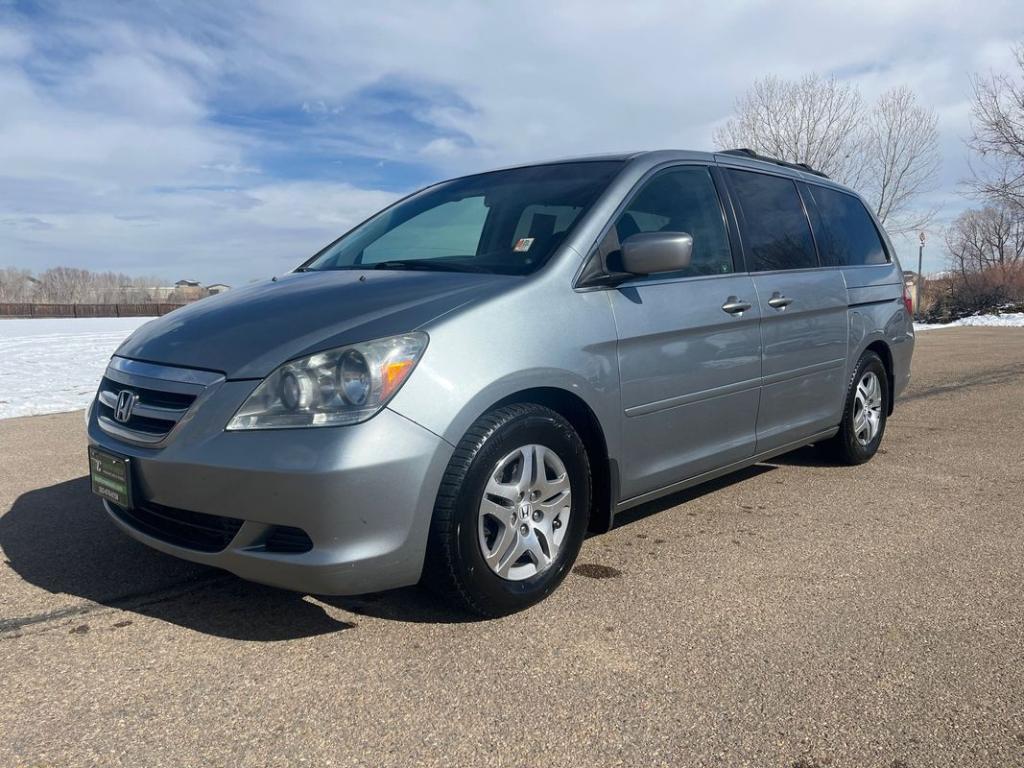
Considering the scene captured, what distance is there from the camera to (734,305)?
148 inches

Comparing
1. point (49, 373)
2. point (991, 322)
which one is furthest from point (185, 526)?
point (991, 322)

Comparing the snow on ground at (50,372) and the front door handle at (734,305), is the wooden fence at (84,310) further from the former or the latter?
the front door handle at (734,305)

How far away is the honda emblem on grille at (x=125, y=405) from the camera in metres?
2.85

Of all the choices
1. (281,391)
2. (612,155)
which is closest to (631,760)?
(281,391)

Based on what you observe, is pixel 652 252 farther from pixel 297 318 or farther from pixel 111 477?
pixel 111 477

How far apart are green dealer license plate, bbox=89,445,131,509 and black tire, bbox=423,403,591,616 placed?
3.47ft

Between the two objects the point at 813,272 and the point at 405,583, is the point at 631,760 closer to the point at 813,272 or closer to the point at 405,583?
the point at 405,583

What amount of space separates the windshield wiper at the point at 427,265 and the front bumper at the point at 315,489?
976 mm

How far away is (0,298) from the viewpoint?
230 feet

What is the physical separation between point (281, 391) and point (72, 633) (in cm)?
115

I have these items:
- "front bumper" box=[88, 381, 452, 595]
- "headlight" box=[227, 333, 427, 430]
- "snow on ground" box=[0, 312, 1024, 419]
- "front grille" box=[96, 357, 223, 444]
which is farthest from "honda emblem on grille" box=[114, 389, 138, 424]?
"snow on ground" box=[0, 312, 1024, 419]

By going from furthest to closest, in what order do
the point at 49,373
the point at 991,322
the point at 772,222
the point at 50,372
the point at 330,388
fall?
the point at 991,322, the point at 50,372, the point at 49,373, the point at 772,222, the point at 330,388

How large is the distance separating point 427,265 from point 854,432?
298 centimetres

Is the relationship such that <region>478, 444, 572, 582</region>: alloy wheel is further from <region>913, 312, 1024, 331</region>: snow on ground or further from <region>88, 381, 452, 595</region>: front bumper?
<region>913, 312, 1024, 331</region>: snow on ground
